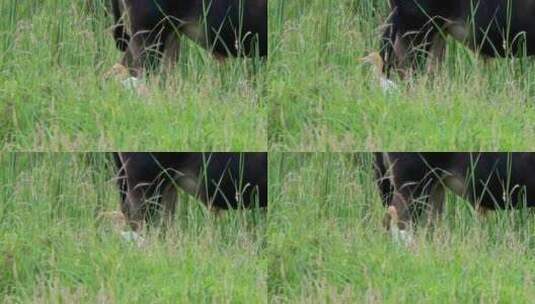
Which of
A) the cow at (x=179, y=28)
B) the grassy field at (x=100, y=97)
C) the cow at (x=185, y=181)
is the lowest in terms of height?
the cow at (x=185, y=181)

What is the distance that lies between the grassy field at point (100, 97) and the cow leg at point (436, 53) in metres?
0.49

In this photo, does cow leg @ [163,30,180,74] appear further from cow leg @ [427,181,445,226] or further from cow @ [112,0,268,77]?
cow leg @ [427,181,445,226]

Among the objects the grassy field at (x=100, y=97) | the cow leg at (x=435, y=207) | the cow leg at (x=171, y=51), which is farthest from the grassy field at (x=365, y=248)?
the cow leg at (x=171, y=51)

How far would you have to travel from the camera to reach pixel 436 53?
376cm

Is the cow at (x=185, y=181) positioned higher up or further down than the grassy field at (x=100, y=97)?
further down

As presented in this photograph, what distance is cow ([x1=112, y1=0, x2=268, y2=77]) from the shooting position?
3.74 m

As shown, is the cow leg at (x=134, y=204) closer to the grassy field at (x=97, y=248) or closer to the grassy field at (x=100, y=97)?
the grassy field at (x=97, y=248)

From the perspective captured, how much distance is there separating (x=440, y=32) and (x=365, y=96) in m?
0.30

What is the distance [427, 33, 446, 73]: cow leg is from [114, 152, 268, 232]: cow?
21.7 inches

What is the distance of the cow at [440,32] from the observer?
3.77m

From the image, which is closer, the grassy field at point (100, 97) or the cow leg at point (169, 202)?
Answer: the grassy field at point (100, 97)

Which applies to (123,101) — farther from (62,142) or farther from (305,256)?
(305,256)

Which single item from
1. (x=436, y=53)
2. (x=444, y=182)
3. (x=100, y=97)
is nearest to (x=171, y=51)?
(x=100, y=97)

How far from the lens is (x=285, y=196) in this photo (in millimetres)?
3693
